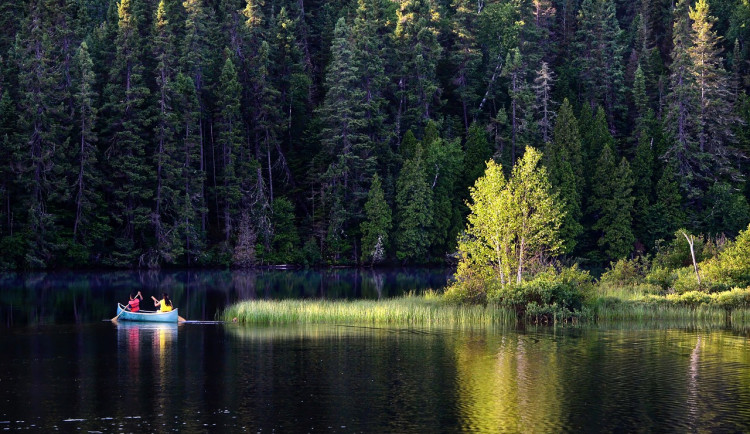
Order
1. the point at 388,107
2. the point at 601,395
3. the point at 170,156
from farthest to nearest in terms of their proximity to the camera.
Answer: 1. the point at 388,107
2. the point at 170,156
3. the point at 601,395

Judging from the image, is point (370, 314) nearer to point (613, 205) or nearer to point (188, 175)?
point (188, 175)

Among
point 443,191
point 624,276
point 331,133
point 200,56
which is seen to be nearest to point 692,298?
point 624,276

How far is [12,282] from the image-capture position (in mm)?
86750

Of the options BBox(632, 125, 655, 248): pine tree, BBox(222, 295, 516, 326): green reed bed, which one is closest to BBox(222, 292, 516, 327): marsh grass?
BBox(222, 295, 516, 326): green reed bed

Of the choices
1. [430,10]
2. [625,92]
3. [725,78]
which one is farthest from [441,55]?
[725,78]

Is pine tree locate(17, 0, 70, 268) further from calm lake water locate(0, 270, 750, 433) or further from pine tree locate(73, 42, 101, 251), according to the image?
calm lake water locate(0, 270, 750, 433)

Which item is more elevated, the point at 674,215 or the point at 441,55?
the point at 441,55

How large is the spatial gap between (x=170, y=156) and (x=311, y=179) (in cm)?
1748

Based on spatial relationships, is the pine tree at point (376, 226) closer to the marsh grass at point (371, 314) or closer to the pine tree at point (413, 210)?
the pine tree at point (413, 210)

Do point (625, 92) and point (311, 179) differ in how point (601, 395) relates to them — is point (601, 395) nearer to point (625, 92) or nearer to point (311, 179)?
point (311, 179)

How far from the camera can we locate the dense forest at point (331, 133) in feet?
342

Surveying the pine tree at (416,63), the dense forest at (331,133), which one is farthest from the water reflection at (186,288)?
the pine tree at (416,63)

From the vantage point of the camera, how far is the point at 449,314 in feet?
189

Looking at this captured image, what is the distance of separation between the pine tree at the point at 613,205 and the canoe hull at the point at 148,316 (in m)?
62.0
